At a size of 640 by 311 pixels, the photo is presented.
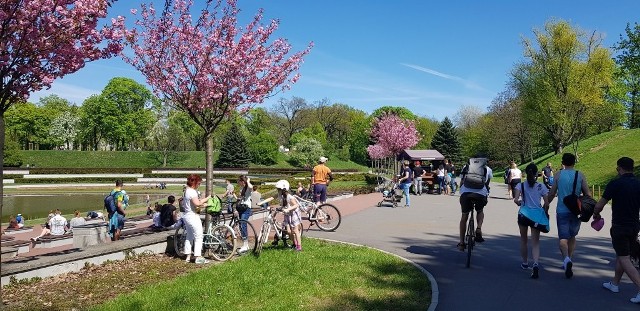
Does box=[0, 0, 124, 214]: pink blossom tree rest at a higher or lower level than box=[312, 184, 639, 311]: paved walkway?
higher

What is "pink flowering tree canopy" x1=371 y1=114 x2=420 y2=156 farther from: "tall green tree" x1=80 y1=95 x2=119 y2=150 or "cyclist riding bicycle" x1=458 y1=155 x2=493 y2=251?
"tall green tree" x1=80 y1=95 x2=119 y2=150

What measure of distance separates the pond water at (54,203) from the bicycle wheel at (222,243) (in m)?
23.5

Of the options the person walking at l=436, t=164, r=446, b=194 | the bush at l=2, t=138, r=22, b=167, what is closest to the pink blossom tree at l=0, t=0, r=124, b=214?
the person walking at l=436, t=164, r=446, b=194

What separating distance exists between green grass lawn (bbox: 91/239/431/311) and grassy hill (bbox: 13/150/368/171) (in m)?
62.7

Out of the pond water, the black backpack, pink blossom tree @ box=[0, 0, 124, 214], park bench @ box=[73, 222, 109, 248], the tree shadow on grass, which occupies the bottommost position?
the pond water

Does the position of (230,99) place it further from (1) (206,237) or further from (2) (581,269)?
(2) (581,269)

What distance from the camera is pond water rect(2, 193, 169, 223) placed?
3148cm

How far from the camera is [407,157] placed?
27766 mm

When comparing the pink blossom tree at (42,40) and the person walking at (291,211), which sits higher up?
the pink blossom tree at (42,40)

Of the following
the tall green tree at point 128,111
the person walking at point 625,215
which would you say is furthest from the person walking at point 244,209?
the tall green tree at point 128,111

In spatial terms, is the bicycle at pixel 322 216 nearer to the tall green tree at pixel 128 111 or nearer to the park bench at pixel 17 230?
the park bench at pixel 17 230

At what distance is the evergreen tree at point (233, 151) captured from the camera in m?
Result: 68.4

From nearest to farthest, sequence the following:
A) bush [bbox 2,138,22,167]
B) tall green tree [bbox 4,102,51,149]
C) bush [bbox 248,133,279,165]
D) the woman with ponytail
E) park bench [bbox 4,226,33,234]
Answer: the woman with ponytail, park bench [bbox 4,226,33,234], bush [bbox 2,138,22,167], bush [bbox 248,133,279,165], tall green tree [bbox 4,102,51,149]

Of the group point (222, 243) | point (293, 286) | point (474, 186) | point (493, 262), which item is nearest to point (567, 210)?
point (474, 186)
